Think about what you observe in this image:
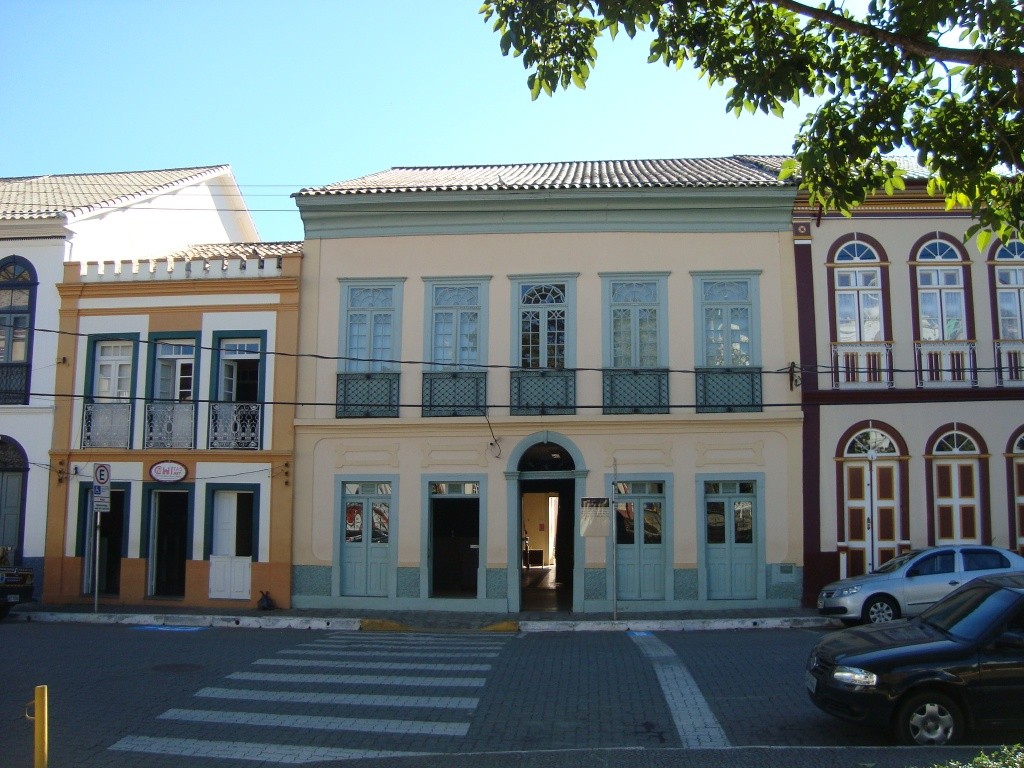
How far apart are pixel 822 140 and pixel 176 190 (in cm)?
1972

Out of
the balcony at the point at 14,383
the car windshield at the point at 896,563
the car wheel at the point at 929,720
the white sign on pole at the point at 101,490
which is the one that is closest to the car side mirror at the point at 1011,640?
the car wheel at the point at 929,720

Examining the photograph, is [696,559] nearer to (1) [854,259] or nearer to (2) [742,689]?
(1) [854,259]

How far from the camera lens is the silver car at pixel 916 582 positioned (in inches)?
586

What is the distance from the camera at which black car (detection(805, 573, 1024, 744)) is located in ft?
24.9

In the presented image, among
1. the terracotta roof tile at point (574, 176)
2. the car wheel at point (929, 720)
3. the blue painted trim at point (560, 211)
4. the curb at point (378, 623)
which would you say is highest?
the terracotta roof tile at point (574, 176)

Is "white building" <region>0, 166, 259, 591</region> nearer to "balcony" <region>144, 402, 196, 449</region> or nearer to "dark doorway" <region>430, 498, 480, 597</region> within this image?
"balcony" <region>144, 402, 196, 449</region>

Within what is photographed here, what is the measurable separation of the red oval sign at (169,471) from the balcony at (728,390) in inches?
424

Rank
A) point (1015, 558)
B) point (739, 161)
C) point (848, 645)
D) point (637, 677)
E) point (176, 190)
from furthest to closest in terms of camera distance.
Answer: point (176, 190) < point (739, 161) < point (1015, 558) < point (637, 677) < point (848, 645)

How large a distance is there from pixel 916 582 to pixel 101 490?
15210 millimetres

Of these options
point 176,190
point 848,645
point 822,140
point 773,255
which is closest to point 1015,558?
point 773,255

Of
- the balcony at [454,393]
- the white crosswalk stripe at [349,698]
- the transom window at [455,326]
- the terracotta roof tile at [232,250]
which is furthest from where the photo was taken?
the terracotta roof tile at [232,250]

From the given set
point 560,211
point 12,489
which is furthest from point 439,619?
point 12,489

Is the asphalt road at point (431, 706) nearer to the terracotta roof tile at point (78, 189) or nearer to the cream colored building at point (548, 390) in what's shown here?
the cream colored building at point (548, 390)

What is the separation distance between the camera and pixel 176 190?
79.9ft
